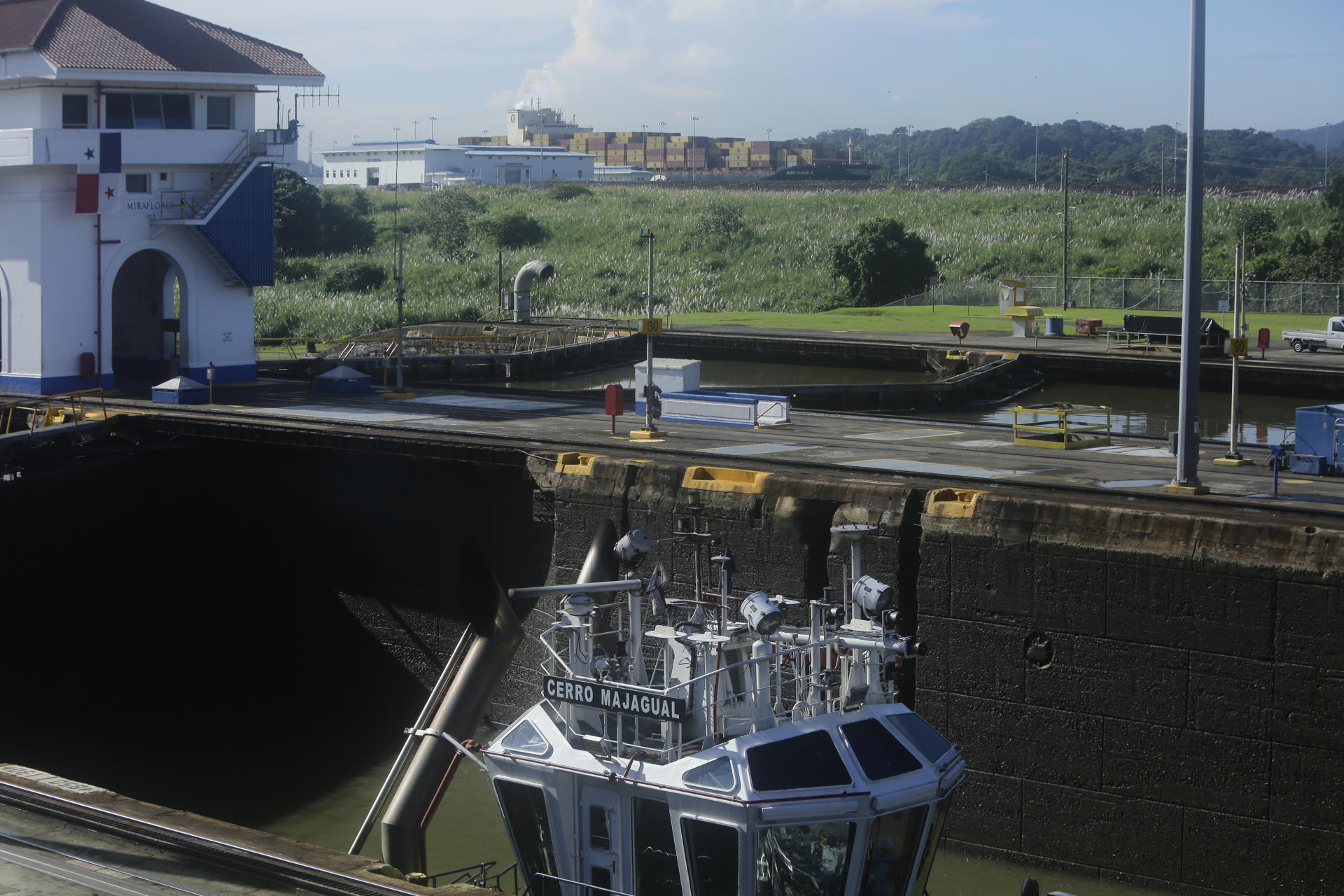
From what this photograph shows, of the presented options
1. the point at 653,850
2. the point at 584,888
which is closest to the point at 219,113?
the point at 584,888

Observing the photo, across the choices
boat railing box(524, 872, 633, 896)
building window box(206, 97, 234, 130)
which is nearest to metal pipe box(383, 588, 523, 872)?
boat railing box(524, 872, 633, 896)

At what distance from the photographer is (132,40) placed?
36938 mm

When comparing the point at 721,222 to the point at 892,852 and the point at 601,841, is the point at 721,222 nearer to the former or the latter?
the point at 601,841

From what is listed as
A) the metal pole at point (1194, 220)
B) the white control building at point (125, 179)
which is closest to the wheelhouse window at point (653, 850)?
the metal pole at point (1194, 220)

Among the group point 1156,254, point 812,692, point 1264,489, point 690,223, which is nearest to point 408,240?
point 690,223

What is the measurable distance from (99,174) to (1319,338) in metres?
46.4

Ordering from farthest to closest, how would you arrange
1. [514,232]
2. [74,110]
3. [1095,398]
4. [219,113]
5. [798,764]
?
1. [514,232]
2. [1095,398]
3. [219,113]
4. [74,110]
5. [798,764]

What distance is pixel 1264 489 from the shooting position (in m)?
23.6

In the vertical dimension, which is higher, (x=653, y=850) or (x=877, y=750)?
(x=877, y=750)

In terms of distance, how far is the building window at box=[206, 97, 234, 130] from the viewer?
126 ft

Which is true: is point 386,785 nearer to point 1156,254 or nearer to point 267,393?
point 267,393

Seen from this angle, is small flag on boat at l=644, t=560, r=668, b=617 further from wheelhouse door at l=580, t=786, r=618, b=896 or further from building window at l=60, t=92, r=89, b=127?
building window at l=60, t=92, r=89, b=127

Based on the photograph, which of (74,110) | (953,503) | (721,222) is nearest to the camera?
(953,503)

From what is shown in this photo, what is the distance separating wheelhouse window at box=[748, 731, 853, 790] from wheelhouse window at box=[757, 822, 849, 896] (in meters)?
0.39
